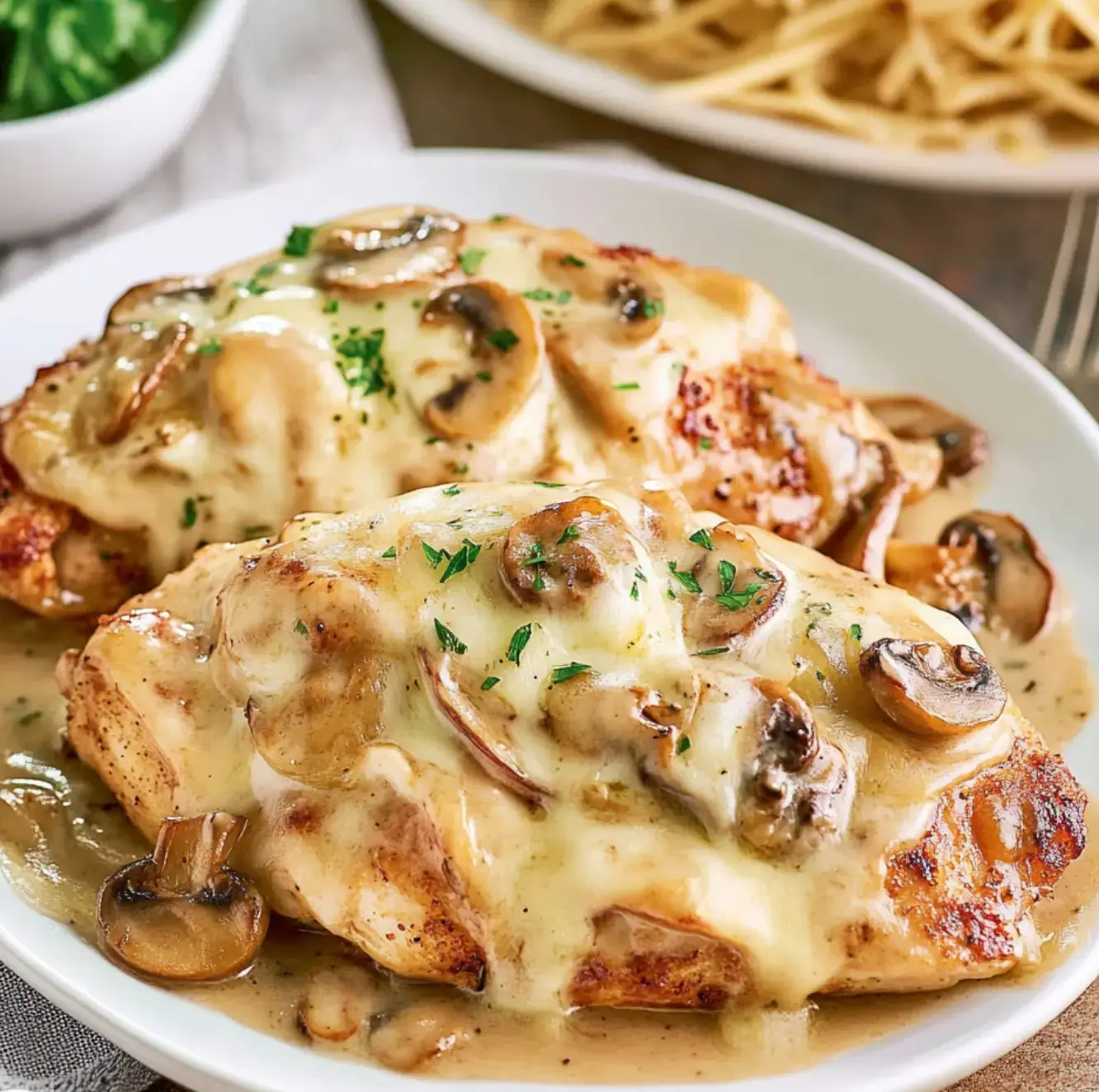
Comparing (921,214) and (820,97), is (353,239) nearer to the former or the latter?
(820,97)

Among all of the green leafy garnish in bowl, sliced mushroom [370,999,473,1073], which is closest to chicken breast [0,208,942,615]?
sliced mushroom [370,999,473,1073]

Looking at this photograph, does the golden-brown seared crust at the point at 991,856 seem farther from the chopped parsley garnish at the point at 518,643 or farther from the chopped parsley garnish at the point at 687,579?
the chopped parsley garnish at the point at 518,643

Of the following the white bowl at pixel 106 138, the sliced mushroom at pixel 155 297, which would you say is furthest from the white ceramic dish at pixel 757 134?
the sliced mushroom at pixel 155 297

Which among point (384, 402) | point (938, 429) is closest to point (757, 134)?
point (938, 429)

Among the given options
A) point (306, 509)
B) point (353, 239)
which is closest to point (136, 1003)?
point (306, 509)

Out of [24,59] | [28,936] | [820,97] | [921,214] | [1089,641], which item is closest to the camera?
[28,936]

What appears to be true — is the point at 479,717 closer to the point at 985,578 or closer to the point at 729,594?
the point at 729,594
